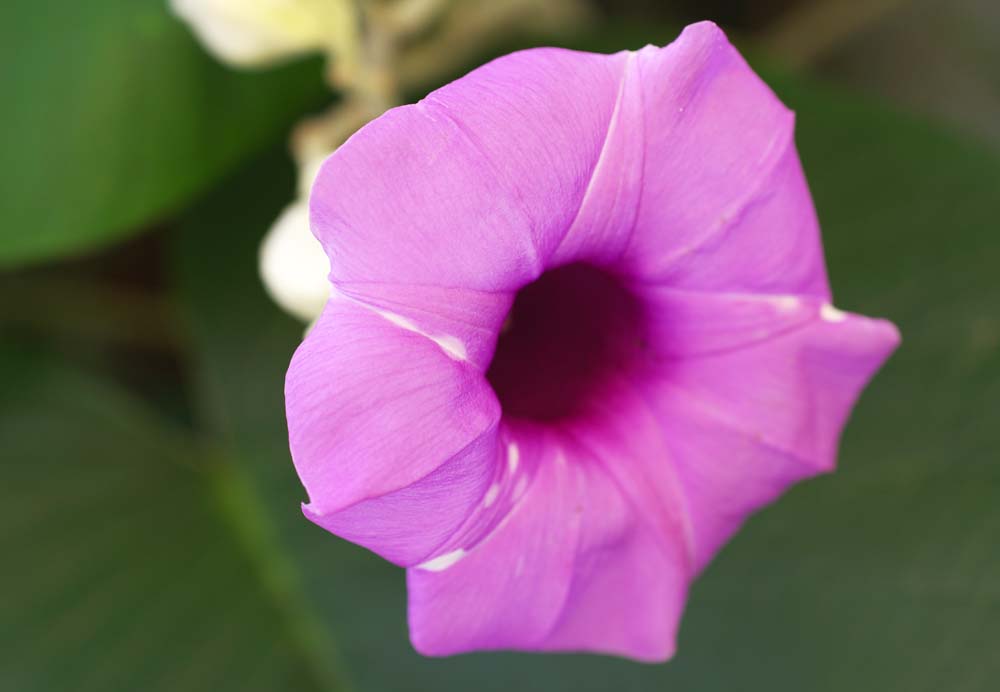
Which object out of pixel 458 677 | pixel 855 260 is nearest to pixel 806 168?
pixel 855 260

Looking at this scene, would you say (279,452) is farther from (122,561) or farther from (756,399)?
(756,399)

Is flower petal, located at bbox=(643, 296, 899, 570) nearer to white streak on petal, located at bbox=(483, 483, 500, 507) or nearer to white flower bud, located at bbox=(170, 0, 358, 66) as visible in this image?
white streak on petal, located at bbox=(483, 483, 500, 507)

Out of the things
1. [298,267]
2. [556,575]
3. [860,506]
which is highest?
[298,267]

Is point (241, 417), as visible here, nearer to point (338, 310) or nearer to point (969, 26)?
point (338, 310)

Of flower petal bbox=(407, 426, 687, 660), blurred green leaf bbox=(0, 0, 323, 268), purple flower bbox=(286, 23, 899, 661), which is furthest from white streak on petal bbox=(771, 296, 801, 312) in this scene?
blurred green leaf bbox=(0, 0, 323, 268)

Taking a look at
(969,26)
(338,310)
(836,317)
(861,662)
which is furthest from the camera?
(969,26)

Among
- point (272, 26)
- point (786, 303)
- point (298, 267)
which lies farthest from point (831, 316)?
point (272, 26)
